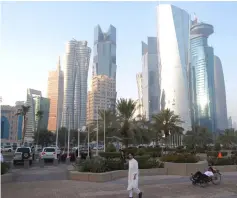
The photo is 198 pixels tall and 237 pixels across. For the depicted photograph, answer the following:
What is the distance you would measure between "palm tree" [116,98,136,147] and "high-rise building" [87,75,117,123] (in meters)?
34.1

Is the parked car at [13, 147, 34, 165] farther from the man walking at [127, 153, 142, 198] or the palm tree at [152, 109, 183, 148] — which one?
the palm tree at [152, 109, 183, 148]

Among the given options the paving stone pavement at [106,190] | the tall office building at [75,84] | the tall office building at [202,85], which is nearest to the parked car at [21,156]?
the paving stone pavement at [106,190]

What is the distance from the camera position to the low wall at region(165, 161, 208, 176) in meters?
16.2

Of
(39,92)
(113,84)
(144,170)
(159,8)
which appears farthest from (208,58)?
(144,170)

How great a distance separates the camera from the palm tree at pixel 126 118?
37125 millimetres

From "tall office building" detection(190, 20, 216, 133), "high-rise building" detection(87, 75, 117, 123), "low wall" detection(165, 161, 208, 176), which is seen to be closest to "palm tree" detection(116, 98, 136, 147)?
"low wall" detection(165, 161, 208, 176)

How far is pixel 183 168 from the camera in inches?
641

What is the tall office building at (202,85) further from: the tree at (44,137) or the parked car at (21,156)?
the parked car at (21,156)

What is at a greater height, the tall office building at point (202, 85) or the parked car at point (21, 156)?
the tall office building at point (202, 85)

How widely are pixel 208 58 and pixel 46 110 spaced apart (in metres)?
105

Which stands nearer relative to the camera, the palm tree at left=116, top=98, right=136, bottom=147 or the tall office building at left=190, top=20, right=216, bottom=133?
the palm tree at left=116, top=98, right=136, bottom=147

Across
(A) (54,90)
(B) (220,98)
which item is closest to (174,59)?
(B) (220,98)

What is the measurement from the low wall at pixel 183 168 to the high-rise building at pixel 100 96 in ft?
182

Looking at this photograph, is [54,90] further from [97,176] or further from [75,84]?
[97,176]
